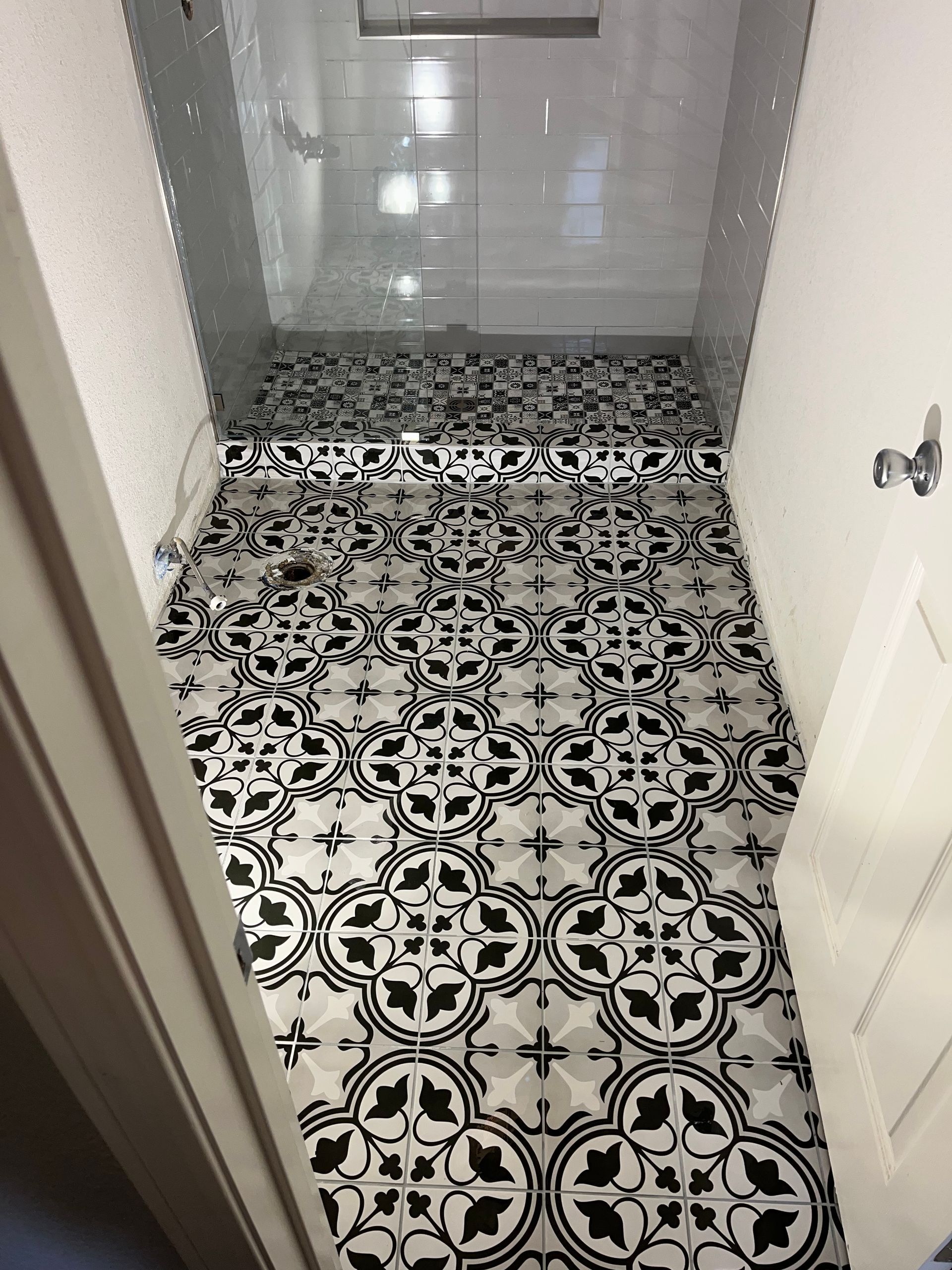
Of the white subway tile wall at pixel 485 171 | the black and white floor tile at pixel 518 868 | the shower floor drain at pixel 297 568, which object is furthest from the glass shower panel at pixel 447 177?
the shower floor drain at pixel 297 568

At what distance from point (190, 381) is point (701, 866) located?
1.83 meters

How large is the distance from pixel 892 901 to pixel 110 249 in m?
1.93

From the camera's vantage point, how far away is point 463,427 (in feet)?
9.32

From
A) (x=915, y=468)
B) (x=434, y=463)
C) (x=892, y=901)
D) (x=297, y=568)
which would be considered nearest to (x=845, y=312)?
(x=915, y=468)

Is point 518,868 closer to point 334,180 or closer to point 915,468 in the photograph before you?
point 915,468

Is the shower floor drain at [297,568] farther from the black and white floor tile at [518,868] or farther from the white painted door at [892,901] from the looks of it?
the white painted door at [892,901]

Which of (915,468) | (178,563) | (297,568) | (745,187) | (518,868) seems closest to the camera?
(915,468)

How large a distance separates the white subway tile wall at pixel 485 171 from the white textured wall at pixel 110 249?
1.99ft

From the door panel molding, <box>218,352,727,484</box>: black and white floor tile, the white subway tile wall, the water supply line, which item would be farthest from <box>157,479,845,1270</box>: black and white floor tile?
the white subway tile wall

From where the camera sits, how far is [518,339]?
3266 mm

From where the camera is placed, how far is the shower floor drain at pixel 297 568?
7.86 feet

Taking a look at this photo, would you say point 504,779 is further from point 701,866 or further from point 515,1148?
point 515,1148

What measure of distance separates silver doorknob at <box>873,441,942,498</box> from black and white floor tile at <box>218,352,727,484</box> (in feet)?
5.42

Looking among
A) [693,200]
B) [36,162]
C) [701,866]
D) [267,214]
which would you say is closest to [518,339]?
[693,200]
